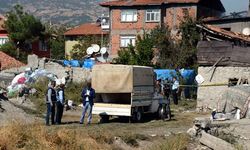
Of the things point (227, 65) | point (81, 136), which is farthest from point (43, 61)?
point (81, 136)

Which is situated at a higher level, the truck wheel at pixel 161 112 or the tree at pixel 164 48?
the tree at pixel 164 48

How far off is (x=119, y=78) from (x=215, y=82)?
8270 mm

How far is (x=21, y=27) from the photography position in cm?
6712

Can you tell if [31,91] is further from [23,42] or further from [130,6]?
[23,42]

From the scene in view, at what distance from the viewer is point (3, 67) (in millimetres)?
53469

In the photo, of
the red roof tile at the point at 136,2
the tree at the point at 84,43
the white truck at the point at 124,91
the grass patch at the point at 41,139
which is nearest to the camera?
the grass patch at the point at 41,139

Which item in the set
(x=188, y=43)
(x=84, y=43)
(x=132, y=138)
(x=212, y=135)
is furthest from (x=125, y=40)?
(x=132, y=138)

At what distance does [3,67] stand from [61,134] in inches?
1553

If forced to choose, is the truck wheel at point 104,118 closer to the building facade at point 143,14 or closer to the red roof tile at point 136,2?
the building facade at point 143,14

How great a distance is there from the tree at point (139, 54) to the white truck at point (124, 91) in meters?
21.0

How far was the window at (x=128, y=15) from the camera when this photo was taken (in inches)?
2207

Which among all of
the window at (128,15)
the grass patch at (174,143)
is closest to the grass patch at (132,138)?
the grass patch at (174,143)

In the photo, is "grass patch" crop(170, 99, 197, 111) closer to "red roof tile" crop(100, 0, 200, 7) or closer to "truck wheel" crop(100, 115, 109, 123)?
"truck wheel" crop(100, 115, 109, 123)

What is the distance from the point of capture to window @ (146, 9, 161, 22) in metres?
54.8
